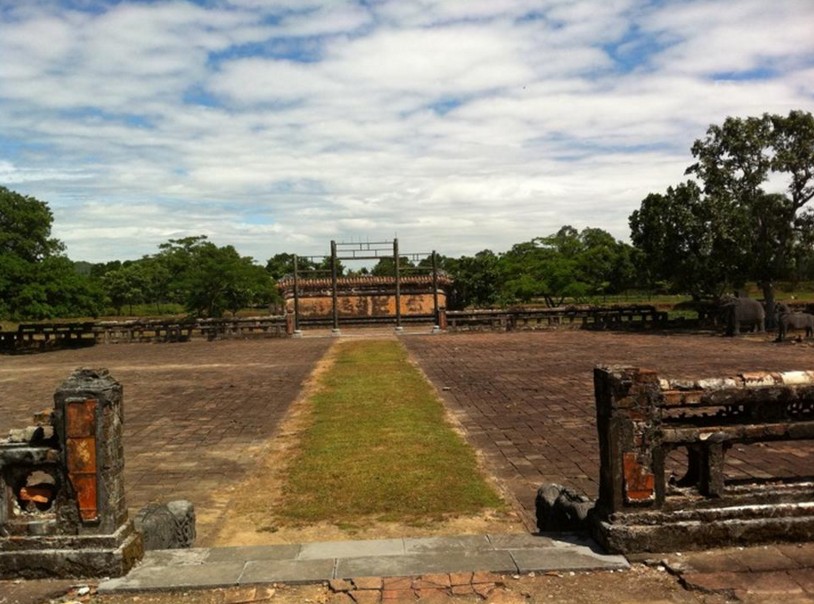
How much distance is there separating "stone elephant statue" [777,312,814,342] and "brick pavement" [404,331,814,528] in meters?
0.59

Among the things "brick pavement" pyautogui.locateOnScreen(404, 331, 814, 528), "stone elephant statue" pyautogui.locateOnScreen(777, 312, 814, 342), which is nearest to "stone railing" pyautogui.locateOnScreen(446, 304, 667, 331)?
"brick pavement" pyautogui.locateOnScreen(404, 331, 814, 528)

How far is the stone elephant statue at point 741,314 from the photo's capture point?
20516 millimetres

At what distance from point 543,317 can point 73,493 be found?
23354 mm

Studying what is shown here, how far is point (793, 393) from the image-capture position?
400cm

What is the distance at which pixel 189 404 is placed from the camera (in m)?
10.7

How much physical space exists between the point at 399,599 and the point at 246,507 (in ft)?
8.76

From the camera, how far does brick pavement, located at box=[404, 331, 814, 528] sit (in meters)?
6.34

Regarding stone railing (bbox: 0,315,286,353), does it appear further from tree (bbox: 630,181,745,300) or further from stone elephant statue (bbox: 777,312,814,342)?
stone elephant statue (bbox: 777,312,814,342)

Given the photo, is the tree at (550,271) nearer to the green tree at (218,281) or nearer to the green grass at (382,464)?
the green tree at (218,281)

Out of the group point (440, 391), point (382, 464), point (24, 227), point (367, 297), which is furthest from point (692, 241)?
point (24, 227)

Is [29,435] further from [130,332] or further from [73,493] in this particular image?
[130,332]

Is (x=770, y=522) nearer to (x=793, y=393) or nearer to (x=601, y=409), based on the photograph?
(x=793, y=393)

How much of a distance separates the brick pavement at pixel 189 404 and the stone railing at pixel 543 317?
6736 millimetres

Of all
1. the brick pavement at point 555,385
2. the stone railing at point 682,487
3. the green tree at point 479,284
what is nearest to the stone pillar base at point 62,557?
the stone railing at point 682,487
